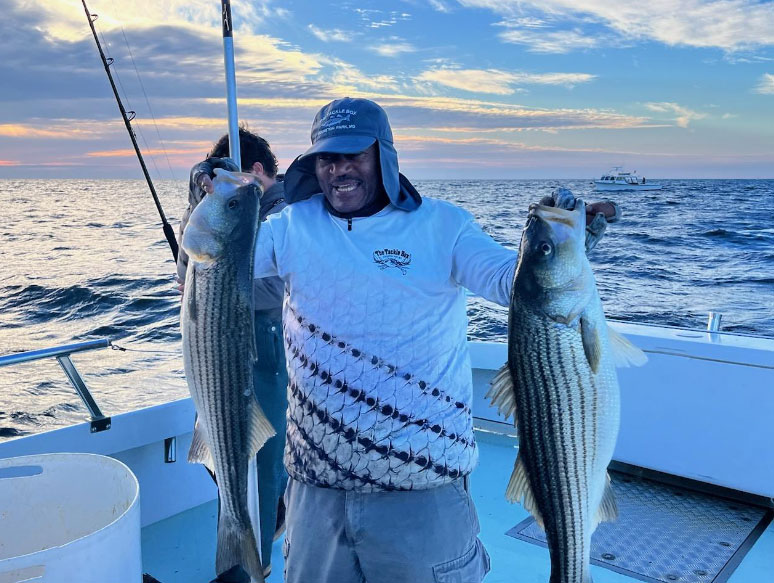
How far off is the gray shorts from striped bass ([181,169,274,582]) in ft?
0.85

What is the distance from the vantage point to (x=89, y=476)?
2.63m

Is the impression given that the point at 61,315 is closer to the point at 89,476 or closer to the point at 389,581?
the point at 89,476

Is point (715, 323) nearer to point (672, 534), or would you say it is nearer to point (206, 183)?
point (672, 534)

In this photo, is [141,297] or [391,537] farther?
[141,297]

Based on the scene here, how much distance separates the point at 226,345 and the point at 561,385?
1.11 m

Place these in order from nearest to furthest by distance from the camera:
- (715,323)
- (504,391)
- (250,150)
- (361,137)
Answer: (504,391)
(361,137)
(250,150)
(715,323)

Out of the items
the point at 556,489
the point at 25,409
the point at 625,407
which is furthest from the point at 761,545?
the point at 25,409

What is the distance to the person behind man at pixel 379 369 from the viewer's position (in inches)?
88.4

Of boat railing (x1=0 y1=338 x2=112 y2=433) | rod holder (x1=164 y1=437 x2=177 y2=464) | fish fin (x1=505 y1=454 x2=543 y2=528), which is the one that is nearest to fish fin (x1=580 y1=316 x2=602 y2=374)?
fish fin (x1=505 y1=454 x2=543 y2=528)

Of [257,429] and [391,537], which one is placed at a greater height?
[257,429]

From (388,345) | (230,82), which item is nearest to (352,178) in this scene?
(388,345)

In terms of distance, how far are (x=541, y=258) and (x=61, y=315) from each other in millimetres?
14299

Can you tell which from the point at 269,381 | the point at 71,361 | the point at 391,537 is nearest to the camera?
the point at 391,537

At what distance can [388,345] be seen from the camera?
2.29 meters
